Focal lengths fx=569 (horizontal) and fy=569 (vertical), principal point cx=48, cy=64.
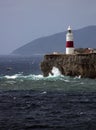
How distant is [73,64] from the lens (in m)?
79.5

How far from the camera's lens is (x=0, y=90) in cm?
6100

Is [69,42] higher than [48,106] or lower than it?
higher

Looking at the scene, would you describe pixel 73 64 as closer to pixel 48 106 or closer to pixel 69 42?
pixel 69 42

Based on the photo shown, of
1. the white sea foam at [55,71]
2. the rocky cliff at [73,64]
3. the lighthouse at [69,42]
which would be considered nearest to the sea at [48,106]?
the rocky cliff at [73,64]

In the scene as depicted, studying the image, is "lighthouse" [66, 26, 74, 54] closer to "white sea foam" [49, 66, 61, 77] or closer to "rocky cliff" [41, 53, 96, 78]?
"rocky cliff" [41, 53, 96, 78]

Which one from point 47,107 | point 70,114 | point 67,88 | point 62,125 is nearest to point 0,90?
point 67,88

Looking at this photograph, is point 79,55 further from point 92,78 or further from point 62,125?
point 62,125

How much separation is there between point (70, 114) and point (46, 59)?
141 feet

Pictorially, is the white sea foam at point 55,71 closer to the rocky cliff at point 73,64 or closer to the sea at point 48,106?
the rocky cliff at point 73,64

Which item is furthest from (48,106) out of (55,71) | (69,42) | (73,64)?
(69,42)

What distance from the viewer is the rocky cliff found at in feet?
255

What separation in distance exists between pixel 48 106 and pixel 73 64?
1325 inches

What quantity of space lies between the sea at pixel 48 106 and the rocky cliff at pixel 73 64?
9.93m

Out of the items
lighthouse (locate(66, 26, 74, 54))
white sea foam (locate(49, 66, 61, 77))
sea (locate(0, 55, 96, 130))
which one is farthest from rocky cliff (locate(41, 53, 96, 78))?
sea (locate(0, 55, 96, 130))
